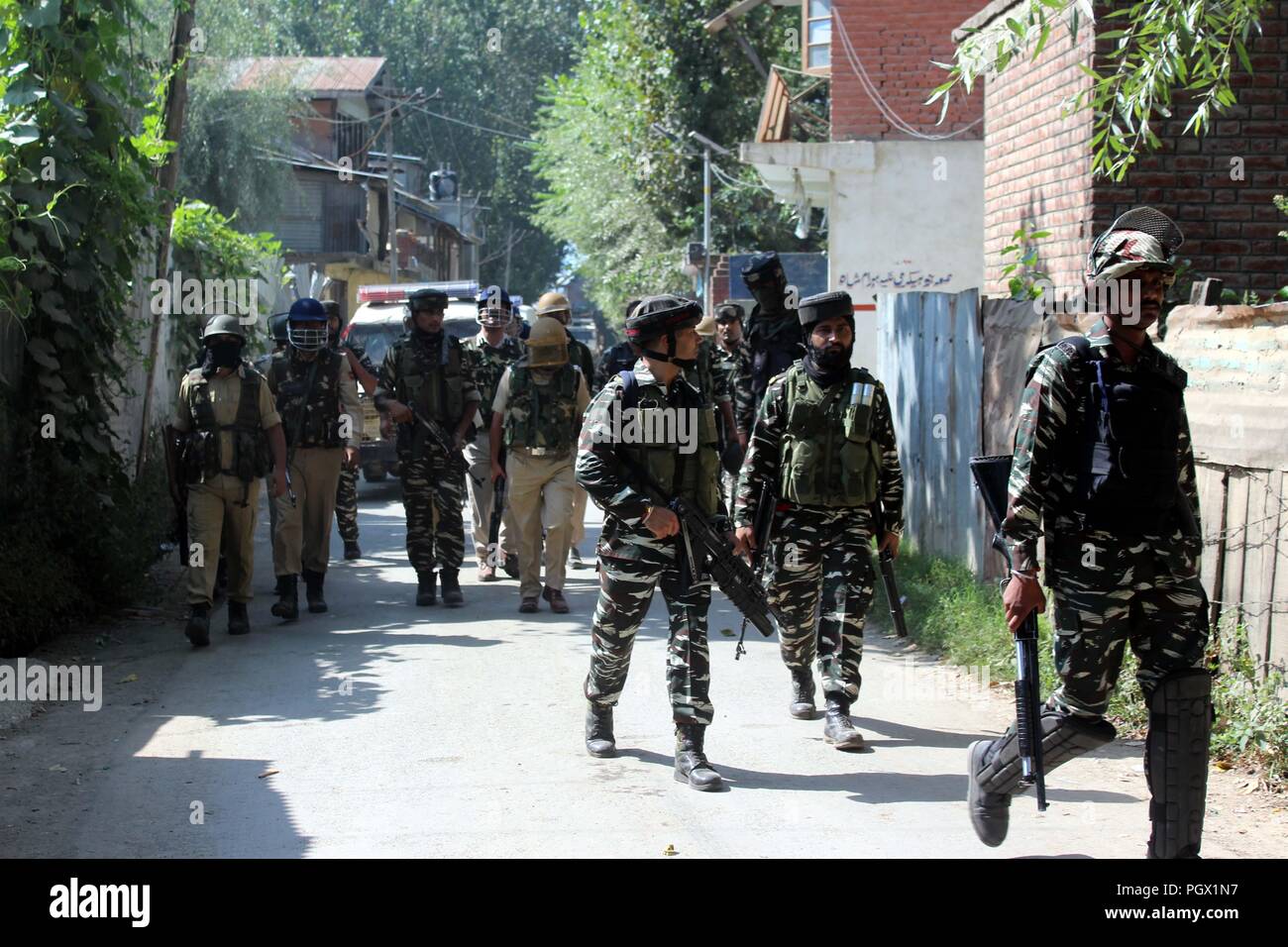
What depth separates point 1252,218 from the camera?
9.41m

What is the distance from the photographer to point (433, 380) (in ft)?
34.8

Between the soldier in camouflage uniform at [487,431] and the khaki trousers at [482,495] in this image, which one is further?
the khaki trousers at [482,495]

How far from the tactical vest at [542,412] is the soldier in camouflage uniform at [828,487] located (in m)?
3.16

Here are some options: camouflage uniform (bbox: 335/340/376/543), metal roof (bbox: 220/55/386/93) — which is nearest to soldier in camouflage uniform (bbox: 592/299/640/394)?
camouflage uniform (bbox: 335/340/376/543)

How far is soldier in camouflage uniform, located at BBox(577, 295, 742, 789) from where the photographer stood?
6090mm

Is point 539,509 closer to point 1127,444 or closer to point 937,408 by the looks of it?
point 937,408

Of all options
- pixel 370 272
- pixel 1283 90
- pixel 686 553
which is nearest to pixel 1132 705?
pixel 686 553

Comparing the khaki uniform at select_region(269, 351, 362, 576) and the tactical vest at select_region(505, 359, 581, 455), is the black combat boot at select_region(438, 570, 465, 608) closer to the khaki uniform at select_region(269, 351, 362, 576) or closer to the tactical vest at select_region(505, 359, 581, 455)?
the khaki uniform at select_region(269, 351, 362, 576)

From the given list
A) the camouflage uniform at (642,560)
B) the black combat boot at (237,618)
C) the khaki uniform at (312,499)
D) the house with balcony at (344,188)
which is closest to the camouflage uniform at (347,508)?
the khaki uniform at (312,499)

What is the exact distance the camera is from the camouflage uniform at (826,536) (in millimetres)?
6648

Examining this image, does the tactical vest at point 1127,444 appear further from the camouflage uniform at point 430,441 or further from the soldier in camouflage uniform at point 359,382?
the soldier in camouflage uniform at point 359,382

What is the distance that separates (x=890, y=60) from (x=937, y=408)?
955 centimetres

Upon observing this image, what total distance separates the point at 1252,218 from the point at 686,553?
530 cm

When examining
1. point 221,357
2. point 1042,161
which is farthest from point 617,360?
point 1042,161
